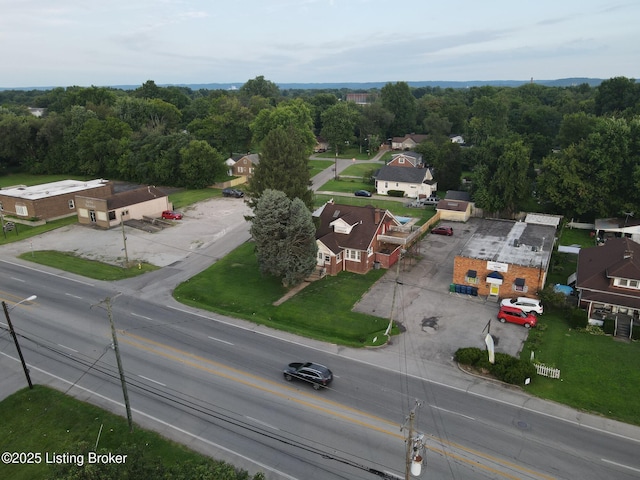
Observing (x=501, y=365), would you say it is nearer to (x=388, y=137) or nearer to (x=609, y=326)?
(x=609, y=326)

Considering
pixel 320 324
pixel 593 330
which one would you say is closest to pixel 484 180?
pixel 593 330

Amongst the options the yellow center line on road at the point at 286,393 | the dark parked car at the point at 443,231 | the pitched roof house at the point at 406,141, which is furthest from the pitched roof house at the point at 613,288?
the pitched roof house at the point at 406,141

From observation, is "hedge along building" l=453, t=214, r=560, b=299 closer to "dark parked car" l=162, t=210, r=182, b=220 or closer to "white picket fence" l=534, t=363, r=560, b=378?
"white picket fence" l=534, t=363, r=560, b=378

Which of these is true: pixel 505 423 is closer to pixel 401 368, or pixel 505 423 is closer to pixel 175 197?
pixel 401 368

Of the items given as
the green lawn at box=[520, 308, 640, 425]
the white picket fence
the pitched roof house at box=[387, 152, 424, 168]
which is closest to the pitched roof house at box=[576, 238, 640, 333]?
the green lawn at box=[520, 308, 640, 425]

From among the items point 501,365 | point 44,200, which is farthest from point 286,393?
point 44,200
